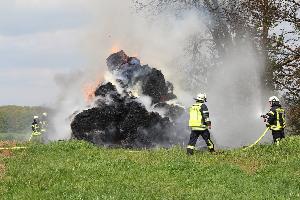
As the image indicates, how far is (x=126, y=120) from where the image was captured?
30.5 meters

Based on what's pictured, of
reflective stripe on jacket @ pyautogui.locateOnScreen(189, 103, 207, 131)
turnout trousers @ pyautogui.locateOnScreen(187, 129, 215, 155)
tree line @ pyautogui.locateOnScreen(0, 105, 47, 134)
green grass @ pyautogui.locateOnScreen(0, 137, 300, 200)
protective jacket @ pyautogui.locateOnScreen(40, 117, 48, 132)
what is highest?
tree line @ pyautogui.locateOnScreen(0, 105, 47, 134)

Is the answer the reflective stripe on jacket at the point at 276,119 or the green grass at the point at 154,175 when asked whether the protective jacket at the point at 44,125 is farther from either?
the reflective stripe on jacket at the point at 276,119

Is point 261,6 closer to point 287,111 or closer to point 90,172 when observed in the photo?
point 287,111

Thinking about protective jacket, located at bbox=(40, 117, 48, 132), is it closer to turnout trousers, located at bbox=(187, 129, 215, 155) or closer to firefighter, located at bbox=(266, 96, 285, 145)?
turnout trousers, located at bbox=(187, 129, 215, 155)

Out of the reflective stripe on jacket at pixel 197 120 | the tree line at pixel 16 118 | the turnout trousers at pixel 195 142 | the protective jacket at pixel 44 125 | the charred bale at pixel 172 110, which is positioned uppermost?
the tree line at pixel 16 118

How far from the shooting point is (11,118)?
93.1 meters

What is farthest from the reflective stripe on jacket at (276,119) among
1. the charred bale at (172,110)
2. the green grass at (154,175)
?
the charred bale at (172,110)

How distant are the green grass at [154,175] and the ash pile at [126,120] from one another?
945 centimetres

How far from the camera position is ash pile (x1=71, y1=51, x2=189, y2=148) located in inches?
1199

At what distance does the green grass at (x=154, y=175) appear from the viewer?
1252cm

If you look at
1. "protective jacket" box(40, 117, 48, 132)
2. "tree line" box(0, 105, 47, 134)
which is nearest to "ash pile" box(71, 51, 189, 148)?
"protective jacket" box(40, 117, 48, 132)

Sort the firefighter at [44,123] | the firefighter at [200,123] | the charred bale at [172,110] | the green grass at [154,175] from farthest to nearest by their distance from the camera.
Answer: the firefighter at [44,123] < the charred bale at [172,110] < the firefighter at [200,123] < the green grass at [154,175]

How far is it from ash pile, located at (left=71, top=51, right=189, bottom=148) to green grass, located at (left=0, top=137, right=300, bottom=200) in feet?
31.0

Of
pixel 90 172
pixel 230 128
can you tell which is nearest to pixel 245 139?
pixel 230 128
